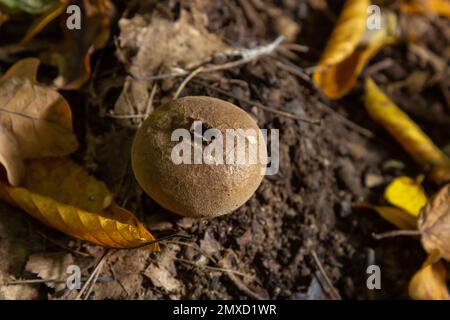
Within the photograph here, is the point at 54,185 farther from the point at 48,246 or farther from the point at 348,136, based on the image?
the point at 348,136

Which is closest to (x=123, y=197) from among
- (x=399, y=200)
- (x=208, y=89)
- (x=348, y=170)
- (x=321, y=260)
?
(x=208, y=89)

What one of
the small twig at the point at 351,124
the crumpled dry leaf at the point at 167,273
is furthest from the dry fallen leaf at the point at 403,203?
the crumpled dry leaf at the point at 167,273

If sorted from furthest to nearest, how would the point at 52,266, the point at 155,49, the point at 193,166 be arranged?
the point at 155,49 < the point at 52,266 < the point at 193,166

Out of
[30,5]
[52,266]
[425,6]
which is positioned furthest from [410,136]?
[30,5]

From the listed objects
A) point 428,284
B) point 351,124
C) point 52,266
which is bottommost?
point 428,284

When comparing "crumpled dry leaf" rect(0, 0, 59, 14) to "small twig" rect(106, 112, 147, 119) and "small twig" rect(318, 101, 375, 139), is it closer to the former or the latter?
"small twig" rect(106, 112, 147, 119)

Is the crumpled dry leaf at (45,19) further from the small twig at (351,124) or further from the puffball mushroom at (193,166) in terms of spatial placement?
the small twig at (351,124)

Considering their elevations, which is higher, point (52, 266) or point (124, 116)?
point (124, 116)

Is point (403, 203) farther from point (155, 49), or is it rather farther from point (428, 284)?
point (155, 49)

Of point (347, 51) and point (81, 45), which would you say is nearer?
point (81, 45)
